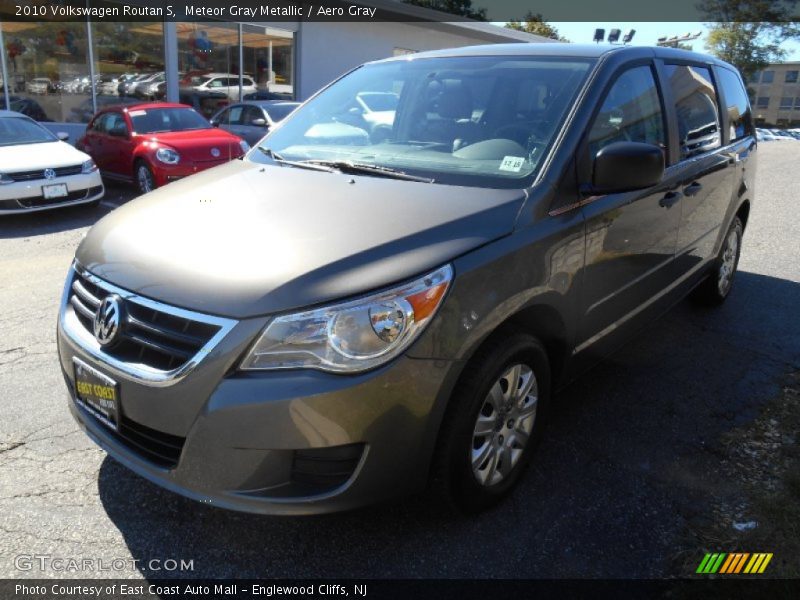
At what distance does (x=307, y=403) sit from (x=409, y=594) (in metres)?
0.83

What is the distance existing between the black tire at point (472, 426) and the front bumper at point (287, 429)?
0.10m

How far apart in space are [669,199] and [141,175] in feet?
28.4

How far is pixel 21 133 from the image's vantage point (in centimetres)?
939

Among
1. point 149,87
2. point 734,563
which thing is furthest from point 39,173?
point 149,87

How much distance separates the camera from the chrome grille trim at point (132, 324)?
212 cm

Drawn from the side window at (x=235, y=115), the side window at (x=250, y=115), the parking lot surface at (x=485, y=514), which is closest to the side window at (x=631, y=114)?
the parking lot surface at (x=485, y=514)

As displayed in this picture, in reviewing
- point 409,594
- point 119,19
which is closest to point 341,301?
point 409,594

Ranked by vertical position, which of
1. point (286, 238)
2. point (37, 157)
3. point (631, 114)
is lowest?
point (37, 157)

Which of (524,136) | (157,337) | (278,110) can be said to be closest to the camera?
(157,337)

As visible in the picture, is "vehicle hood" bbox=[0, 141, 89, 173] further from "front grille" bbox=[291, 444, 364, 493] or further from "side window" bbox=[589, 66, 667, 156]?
"front grille" bbox=[291, 444, 364, 493]

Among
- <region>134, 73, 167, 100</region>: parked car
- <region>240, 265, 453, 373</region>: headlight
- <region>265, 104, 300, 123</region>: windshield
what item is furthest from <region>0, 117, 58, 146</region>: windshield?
<region>240, 265, 453, 373</region>: headlight

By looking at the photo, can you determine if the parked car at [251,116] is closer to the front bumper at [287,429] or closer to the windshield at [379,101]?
the windshield at [379,101]

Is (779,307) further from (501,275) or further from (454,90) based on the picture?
(501,275)

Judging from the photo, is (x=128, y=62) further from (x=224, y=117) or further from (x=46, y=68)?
(x=224, y=117)
